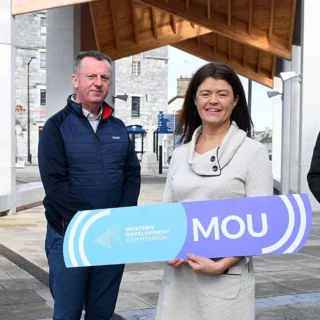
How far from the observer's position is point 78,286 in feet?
10.9

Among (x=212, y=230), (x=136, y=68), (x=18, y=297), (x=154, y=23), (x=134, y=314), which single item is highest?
(x=136, y=68)

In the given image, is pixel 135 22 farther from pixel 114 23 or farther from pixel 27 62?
pixel 27 62

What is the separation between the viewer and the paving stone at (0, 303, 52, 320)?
5.49 m

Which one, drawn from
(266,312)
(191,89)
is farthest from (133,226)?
(266,312)

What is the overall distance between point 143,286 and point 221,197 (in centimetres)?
415

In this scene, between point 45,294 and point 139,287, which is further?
point 139,287

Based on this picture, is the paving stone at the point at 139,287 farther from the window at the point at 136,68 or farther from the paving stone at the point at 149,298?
the window at the point at 136,68

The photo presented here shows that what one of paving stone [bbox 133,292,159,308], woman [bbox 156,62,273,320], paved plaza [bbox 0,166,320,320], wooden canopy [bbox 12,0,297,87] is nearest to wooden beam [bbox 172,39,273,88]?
wooden canopy [bbox 12,0,297,87]

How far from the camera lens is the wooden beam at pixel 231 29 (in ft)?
65.8

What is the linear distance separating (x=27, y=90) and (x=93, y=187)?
53733 mm

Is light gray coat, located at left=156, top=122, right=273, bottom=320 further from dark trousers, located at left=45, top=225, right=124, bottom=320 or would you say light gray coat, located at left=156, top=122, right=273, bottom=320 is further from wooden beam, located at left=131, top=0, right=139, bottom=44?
wooden beam, located at left=131, top=0, right=139, bottom=44

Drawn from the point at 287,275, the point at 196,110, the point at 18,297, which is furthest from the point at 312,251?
the point at 196,110

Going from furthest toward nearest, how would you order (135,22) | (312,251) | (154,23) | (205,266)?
1. (154,23)
2. (135,22)
3. (312,251)
4. (205,266)

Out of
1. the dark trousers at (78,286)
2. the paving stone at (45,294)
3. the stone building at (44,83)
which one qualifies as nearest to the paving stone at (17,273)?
the paving stone at (45,294)
